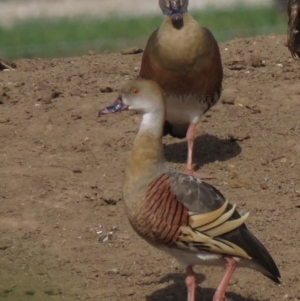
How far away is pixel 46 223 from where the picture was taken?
7.52 metres

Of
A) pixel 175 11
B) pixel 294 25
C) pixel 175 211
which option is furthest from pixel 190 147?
pixel 175 211

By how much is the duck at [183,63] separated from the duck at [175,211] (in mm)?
2359

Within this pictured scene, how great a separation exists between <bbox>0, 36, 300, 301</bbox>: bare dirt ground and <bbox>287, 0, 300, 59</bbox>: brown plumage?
2.19 ft

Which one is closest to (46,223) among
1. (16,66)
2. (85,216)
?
(85,216)

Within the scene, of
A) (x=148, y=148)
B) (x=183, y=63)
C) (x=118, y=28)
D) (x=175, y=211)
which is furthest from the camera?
(x=118, y=28)

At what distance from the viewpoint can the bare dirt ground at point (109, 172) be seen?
674cm

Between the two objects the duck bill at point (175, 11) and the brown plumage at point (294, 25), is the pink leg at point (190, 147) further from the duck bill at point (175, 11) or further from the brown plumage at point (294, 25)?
the brown plumage at point (294, 25)

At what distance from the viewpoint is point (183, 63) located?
8.45 m

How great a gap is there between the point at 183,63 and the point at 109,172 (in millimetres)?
1110

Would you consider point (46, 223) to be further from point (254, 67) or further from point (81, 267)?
point (254, 67)

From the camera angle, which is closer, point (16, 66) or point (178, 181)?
point (178, 181)

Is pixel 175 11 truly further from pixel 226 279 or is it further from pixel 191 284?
pixel 226 279

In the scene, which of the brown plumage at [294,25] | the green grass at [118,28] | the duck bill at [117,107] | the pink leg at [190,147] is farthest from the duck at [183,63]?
the green grass at [118,28]

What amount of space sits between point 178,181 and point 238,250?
1.80ft
